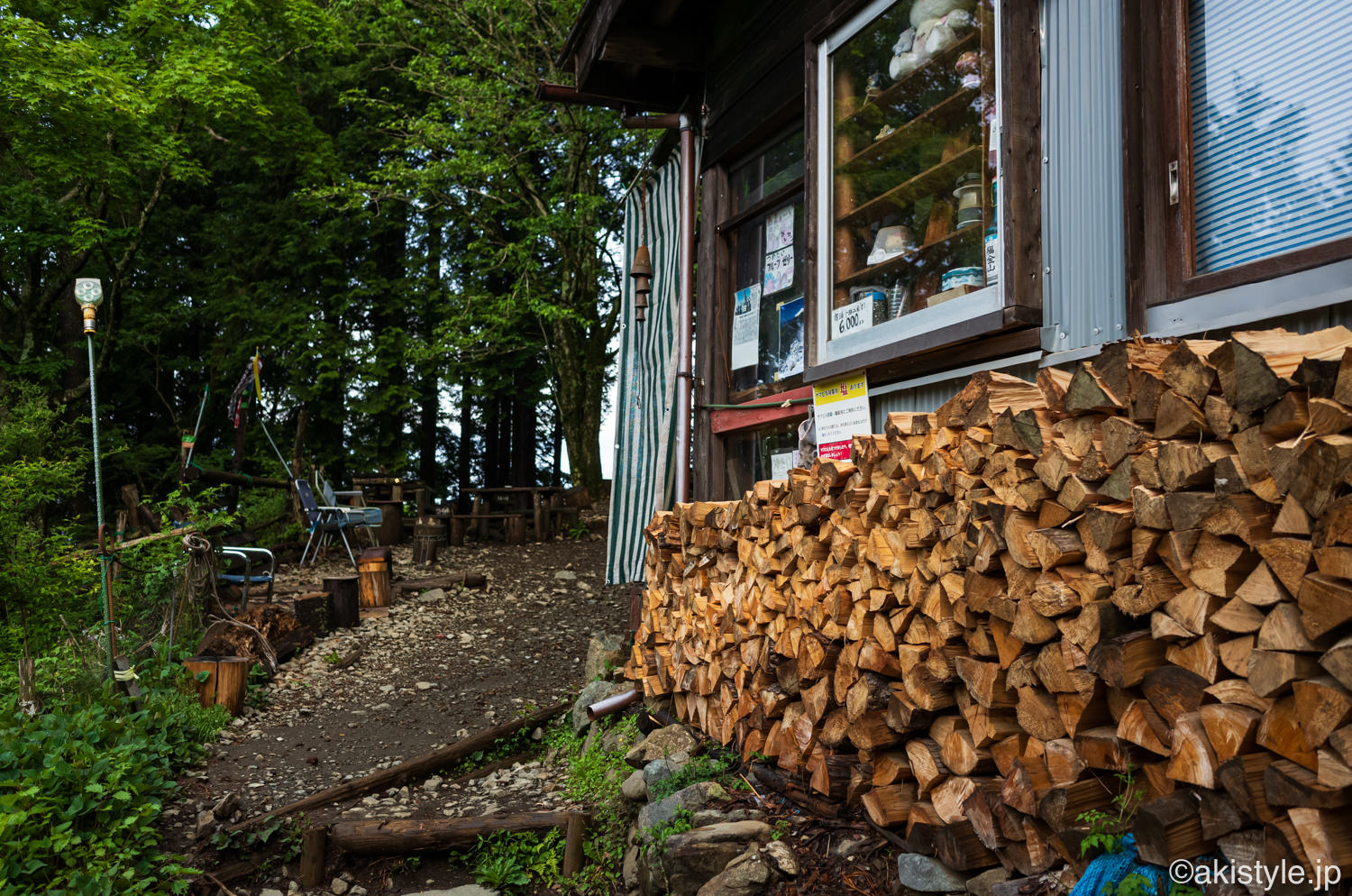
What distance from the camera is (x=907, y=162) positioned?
13.3 ft

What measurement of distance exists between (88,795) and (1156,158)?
5.40 meters

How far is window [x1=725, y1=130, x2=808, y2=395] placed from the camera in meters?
5.21

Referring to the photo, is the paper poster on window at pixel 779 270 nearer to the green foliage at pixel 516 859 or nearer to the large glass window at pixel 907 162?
the large glass window at pixel 907 162

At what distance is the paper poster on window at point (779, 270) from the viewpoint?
530 cm

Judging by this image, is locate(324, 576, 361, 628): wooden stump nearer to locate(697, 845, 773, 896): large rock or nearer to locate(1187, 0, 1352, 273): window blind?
locate(697, 845, 773, 896): large rock

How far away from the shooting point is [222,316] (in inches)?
688

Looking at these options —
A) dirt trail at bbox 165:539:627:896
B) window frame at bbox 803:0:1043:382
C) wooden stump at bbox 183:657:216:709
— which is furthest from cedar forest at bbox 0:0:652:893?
window frame at bbox 803:0:1043:382

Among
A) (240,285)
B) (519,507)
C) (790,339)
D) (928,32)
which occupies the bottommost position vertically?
(519,507)

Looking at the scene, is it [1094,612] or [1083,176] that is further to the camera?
[1083,176]

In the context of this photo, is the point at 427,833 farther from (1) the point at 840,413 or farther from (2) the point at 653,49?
(2) the point at 653,49

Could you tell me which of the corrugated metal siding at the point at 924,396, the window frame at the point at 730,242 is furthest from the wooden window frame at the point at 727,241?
the corrugated metal siding at the point at 924,396

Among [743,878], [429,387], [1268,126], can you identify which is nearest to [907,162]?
[1268,126]

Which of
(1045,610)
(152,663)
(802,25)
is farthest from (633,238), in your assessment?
(1045,610)

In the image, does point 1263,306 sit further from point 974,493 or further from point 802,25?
point 802,25
